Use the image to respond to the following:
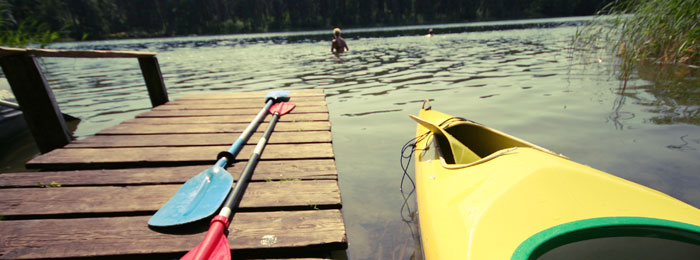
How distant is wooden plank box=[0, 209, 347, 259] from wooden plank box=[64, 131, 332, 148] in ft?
4.65

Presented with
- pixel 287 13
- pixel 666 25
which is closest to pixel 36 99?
pixel 666 25

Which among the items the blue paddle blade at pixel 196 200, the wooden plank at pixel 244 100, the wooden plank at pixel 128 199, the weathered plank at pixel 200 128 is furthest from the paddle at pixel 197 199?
the wooden plank at pixel 244 100

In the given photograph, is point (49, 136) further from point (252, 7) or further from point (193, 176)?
point (252, 7)

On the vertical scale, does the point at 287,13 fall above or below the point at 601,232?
above

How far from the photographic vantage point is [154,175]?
252cm

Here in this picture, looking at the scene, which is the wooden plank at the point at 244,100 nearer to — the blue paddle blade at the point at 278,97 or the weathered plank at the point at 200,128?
the blue paddle blade at the point at 278,97

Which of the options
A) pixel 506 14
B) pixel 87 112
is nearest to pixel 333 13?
pixel 506 14

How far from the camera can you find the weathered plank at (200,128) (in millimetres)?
3662

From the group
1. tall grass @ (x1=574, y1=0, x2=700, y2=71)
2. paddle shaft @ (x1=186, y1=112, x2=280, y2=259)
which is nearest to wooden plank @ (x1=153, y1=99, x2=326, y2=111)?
paddle shaft @ (x1=186, y1=112, x2=280, y2=259)

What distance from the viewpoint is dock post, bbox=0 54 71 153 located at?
298 cm

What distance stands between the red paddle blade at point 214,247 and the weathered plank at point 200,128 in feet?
7.01

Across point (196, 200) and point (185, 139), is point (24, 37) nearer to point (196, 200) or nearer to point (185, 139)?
point (185, 139)

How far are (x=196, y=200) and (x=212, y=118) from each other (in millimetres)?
2524

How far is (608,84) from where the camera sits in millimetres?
6473
